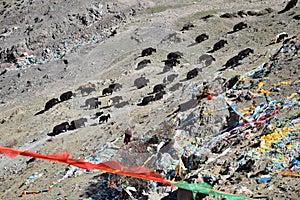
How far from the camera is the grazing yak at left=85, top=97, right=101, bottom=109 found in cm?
2642

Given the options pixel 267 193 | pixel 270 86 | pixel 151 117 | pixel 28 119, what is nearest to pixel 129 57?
pixel 28 119

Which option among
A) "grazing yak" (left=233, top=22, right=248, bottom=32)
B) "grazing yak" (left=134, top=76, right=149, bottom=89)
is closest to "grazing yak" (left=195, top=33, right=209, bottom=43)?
"grazing yak" (left=233, top=22, right=248, bottom=32)

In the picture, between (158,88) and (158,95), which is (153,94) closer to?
(158,88)

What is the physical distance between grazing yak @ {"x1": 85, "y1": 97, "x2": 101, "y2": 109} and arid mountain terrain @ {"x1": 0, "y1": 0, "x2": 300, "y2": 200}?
137mm

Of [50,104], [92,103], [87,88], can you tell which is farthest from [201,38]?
[50,104]

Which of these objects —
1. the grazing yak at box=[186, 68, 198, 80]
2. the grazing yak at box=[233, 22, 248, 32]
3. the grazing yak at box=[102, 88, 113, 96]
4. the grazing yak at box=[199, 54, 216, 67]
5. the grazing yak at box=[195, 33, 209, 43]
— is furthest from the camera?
the grazing yak at box=[195, 33, 209, 43]

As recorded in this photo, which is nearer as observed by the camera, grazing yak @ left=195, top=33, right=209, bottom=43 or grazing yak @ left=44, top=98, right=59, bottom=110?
grazing yak @ left=44, top=98, right=59, bottom=110

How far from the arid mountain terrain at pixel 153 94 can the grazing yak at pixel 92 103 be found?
0.45ft

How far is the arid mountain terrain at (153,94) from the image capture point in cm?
1075

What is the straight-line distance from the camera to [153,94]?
84.4 ft

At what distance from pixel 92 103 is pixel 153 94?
13.2 ft

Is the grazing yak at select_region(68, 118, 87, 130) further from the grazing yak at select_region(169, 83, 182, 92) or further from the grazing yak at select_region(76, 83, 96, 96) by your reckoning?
the grazing yak at select_region(76, 83, 96, 96)

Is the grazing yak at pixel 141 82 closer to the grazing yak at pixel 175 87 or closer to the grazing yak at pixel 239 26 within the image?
the grazing yak at pixel 175 87

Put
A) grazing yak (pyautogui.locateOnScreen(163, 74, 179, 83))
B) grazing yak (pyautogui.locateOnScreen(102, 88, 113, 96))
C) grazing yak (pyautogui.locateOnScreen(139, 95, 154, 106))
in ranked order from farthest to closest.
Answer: grazing yak (pyautogui.locateOnScreen(102, 88, 113, 96))
grazing yak (pyautogui.locateOnScreen(163, 74, 179, 83))
grazing yak (pyautogui.locateOnScreen(139, 95, 154, 106))
